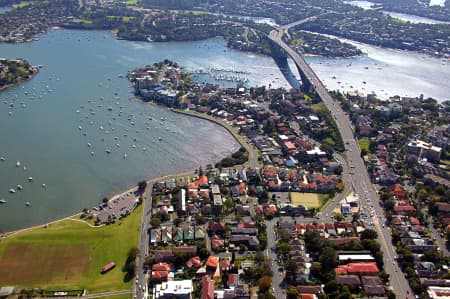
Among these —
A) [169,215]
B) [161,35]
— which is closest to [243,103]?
[169,215]

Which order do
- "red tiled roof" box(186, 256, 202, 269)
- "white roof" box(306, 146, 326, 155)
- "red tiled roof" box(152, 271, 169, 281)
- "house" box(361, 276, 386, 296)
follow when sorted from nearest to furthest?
"house" box(361, 276, 386, 296)
"red tiled roof" box(152, 271, 169, 281)
"red tiled roof" box(186, 256, 202, 269)
"white roof" box(306, 146, 326, 155)

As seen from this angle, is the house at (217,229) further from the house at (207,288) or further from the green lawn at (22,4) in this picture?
the green lawn at (22,4)

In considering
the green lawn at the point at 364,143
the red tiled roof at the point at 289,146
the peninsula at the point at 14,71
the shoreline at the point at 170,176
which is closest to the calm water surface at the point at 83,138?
the shoreline at the point at 170,176

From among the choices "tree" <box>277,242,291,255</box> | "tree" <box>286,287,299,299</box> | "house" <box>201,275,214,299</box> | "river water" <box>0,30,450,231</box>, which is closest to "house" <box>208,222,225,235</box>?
"tree" <box>277,242,291,255</box>

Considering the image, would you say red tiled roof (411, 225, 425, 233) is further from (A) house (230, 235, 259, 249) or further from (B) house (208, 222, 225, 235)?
(B) house (208, 222, 225, 235)

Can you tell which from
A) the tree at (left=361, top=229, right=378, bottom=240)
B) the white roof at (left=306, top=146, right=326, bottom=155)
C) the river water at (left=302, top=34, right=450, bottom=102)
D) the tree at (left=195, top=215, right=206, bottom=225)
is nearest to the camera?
the tree at (left=361, top=229, right=378, bottom=240)

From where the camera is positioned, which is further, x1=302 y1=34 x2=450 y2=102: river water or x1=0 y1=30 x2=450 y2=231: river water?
x1=302 y1=34 x2=450 y2=102: river water
